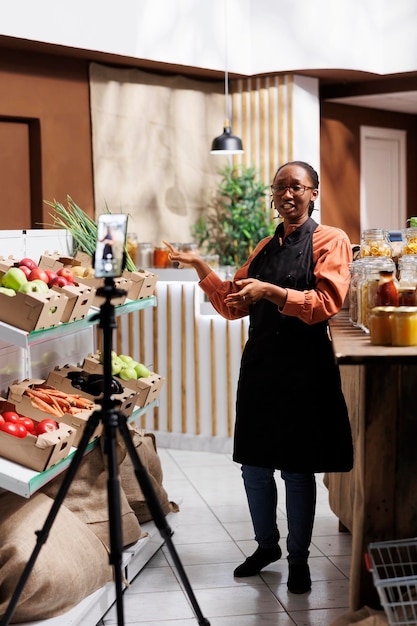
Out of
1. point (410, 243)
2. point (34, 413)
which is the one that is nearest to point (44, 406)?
point (34, 413)

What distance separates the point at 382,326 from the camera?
2.70m

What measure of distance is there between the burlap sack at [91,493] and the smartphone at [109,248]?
1346 millimetres

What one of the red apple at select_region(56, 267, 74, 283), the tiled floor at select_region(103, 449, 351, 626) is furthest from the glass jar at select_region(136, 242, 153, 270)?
the red apple at select_region(56, 267, 74, 283)

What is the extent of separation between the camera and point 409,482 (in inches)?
112

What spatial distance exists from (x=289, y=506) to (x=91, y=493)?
77 cm

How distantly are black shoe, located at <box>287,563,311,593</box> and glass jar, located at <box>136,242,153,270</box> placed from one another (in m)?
4.43

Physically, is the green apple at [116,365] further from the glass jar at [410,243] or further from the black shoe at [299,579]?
the glass jar at [410,243]

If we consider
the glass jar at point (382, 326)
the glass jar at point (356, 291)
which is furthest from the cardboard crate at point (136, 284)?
the glass jar at point (382, 326)

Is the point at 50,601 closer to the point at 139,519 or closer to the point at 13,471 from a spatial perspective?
the point at 13,471

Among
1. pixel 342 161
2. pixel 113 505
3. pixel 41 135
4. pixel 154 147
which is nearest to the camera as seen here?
pixel 113 505

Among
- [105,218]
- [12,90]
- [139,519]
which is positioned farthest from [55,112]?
[105,218]

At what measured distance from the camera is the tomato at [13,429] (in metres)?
3.16

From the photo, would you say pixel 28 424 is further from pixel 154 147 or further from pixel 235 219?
pixel 235 219

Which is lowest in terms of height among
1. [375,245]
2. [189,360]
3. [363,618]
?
[363,618]
